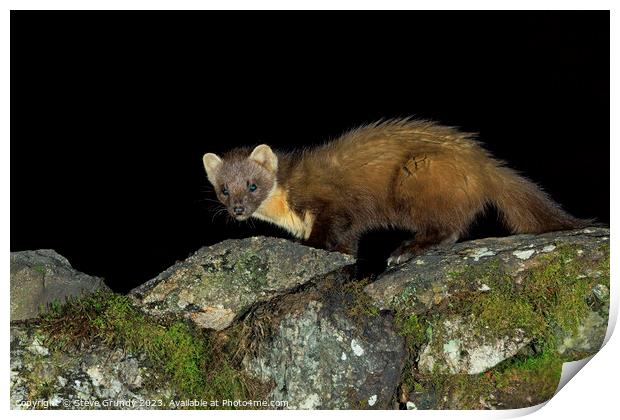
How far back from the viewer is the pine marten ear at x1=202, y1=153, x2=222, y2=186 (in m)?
4.38

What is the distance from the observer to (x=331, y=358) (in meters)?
3.69

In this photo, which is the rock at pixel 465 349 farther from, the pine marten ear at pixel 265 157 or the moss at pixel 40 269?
the moss at pixel 40 269

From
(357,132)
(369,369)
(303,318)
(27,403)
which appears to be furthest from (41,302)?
(357,132)

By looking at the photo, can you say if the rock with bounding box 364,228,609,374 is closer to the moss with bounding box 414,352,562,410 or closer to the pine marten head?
the moss with bounding box 414,352,562,410

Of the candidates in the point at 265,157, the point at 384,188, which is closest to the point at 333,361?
the point at 384,188

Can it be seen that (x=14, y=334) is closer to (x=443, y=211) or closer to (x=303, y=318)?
(x=303, y=318)

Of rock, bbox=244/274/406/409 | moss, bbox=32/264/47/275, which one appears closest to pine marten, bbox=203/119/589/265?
rock, bbox=244/274/406/409

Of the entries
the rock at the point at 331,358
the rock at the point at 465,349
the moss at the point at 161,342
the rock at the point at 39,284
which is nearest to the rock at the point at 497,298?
the rock at the point at 465,349

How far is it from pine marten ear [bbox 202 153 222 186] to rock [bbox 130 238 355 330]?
56cm

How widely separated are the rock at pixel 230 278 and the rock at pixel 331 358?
0.48 feet

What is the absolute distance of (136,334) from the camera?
12.3ft

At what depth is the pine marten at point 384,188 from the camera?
13.6ft

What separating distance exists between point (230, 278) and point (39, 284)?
2.64 ft

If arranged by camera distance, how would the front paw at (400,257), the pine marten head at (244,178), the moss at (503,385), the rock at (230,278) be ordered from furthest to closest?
1. the pine marten head at (244,178)
2. the front paw at (400,257)
3. the rock at (230,278)
4. the moss at (503,385)
